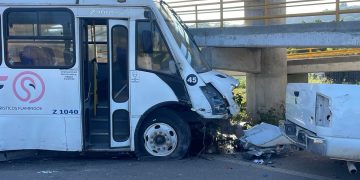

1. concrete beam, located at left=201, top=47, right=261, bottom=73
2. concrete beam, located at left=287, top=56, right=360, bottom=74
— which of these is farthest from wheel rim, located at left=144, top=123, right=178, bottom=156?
concrete beam, located at left=287, top=56, right=360, bottom=74

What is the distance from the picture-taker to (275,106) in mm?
16906

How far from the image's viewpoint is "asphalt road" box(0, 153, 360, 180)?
24.4 feet

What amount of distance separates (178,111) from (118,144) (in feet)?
3.62

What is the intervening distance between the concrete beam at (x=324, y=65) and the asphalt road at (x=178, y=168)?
33.6ft

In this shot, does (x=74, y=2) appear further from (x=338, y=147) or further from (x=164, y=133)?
(x=338, y=147)

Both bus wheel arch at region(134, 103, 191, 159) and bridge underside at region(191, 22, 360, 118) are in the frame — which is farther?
bridge underside at region(191, 22, 360, 118)

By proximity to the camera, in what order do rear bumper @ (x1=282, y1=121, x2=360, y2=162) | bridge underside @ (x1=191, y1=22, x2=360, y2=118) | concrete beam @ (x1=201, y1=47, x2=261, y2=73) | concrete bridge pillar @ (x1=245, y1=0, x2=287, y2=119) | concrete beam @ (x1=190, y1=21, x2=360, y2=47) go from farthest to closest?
concrete bridge pillar @ (x1=245, y1=0, x2=287, y2=119) → concrete beam @ (x1=201, y1=47, x2=261, y2=73) → bridge underside @ (x1=191, y1=22, x2=360, y2=118) → concrete beam @ (x1=190, y1=21, x2=360, y2=47) → rear bumper @ (x1=282, y1=121, x2=360, y2=162)

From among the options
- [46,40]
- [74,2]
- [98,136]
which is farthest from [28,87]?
[74,2]

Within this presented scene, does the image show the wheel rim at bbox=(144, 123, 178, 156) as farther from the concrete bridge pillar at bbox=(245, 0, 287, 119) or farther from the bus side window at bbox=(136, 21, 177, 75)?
the concrete bridge pillar at bbox=(245, 0, 287, 119)

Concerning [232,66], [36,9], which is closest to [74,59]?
A: [36,9]

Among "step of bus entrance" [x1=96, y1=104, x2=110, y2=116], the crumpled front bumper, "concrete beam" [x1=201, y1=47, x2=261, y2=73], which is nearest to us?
the crumpled front bumper

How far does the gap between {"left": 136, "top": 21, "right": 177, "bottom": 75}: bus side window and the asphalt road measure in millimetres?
1506

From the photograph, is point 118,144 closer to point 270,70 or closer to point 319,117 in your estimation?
point 319,117

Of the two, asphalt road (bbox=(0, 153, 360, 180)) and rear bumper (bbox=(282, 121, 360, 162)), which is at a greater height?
rear bumper (bbox=(282, 121, 360, 162))
